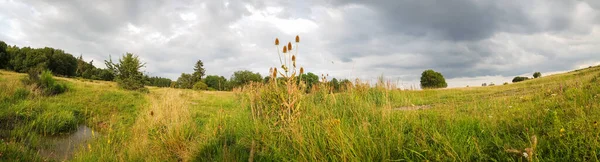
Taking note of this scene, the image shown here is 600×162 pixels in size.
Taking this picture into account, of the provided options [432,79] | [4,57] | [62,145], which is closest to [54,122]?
[62,145]

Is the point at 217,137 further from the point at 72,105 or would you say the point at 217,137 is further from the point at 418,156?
the point at 72,105

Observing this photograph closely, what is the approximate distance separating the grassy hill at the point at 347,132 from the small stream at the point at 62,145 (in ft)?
0.49

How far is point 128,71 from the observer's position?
25.6 m

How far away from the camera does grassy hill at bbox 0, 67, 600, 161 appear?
279cm

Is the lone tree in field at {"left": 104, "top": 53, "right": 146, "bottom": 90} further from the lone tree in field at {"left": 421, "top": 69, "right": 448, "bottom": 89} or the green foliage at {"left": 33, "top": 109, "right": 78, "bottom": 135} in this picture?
the lone tree in field at {"left": 421, "top": 69, "right": 448, "bottom": 89}

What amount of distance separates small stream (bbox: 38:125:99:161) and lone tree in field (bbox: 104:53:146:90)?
15.6 meters

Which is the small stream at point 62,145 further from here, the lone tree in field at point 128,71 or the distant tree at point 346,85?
the lone tree in field at point 128,71

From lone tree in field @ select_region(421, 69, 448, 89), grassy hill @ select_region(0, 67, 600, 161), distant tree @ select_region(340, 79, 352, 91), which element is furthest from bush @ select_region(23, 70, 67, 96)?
lone tree in field @ select_region(421, 69, 448, 89)

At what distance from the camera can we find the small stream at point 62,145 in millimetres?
6789

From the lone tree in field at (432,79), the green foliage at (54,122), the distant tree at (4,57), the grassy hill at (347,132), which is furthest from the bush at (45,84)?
the lone tree in field at (432,79)

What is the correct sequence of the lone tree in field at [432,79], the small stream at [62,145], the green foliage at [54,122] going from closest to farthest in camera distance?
1. the small stream at [62,145]
2. the green foliage at [54,122]
3. the lone tree in field at [432,79]

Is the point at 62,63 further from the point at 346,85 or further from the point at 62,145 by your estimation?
the point at 346,85

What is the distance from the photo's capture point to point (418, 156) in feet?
9.11

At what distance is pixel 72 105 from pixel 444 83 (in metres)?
61.1
